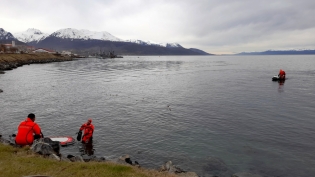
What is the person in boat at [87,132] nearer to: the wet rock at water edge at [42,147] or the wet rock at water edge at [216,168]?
the wet rock at water edge at [42,147]

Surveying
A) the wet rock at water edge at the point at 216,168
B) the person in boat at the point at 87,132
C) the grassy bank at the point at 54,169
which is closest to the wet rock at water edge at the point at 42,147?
the grassy bank at the point at 54,169

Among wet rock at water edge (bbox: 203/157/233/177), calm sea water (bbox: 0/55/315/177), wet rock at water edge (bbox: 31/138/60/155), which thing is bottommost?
wet rock at water edge (bbox: 203/157/233/177)

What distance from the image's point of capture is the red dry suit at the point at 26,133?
661 inches

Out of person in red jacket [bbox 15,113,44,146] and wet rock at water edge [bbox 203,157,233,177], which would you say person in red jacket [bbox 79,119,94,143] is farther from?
wet rock at water edge [bbox 203,157,233,177]

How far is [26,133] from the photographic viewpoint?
16.8m

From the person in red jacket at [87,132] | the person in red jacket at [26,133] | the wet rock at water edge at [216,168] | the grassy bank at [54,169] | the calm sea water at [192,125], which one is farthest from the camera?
the person in red jacket at [87,132]

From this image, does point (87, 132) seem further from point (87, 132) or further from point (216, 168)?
point (216, 168)

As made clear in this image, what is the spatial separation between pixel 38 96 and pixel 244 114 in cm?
3492

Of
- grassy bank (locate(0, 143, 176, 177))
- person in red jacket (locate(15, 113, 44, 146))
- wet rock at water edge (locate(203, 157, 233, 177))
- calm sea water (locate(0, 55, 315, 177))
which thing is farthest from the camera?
calm sea water (locate(0, 55, 315, 177))

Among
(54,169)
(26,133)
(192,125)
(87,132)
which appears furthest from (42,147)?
(192,125)

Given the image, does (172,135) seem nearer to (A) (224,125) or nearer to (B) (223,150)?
(B) (223,150)

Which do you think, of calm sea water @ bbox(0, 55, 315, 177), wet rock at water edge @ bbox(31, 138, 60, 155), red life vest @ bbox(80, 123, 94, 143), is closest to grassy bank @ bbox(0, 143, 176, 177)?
wet rock at water edge @ bbox(31, 138, 60, 155)

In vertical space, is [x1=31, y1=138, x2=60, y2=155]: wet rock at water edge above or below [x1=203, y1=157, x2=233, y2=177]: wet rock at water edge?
above

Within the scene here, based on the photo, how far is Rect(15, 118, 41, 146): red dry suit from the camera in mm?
16781
